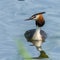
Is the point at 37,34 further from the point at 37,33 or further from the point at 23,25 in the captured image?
the point at 23,25

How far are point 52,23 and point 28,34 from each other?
149 cm

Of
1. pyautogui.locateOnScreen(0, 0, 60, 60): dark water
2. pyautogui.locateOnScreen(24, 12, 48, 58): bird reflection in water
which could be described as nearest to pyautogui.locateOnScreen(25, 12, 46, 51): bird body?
pyautogui.locateOnScreen(24, 12, 48, 58): bird reflection in water

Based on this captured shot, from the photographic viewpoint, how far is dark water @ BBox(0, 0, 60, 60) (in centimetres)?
836

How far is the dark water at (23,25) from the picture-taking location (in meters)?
8.36

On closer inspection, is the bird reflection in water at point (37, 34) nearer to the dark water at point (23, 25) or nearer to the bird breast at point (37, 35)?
the bird breast at point (37, 35)

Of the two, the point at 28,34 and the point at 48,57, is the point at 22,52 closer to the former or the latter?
the point at 48,57

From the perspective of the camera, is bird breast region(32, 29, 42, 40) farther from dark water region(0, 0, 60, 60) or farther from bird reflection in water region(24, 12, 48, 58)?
dark water region(0, 0, 60, 60)

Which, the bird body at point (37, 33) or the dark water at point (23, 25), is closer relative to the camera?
the dark water at point (23, 25)

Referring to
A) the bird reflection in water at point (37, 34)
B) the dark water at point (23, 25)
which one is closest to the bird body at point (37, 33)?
the bird reflection in water at point (37, 34)

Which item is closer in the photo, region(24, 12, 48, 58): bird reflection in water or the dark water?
the dark water

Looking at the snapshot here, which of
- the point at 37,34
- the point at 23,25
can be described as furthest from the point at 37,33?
the point at 23,25

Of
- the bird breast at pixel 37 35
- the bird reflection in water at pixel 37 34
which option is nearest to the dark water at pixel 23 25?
the bird reflection in water at pixel 37 34

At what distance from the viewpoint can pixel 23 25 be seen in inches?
432

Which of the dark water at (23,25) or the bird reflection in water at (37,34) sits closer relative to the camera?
the dark water at (23,25)
